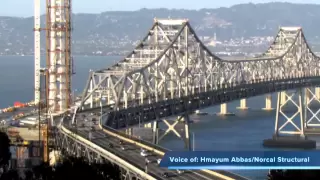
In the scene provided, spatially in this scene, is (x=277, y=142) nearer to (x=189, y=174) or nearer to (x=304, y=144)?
(x=304, y=144)

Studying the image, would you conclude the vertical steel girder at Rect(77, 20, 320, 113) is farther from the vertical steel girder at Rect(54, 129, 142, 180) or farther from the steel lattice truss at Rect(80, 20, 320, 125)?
the vertical steel girder at Rect(54, 129, 142, 180)

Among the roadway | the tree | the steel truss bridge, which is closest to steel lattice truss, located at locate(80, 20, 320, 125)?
the steel truss bridge

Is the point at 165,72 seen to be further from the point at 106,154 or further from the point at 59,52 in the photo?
the point at 106,154

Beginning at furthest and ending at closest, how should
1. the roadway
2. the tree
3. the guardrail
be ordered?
the tree
the guardrail
the roadway

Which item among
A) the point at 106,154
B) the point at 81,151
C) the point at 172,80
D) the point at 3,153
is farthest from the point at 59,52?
the point at 106,154

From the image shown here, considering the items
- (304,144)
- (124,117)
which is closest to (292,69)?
(304,144)

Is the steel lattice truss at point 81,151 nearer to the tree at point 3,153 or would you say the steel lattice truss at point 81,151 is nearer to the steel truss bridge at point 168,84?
the steel truss bridge at point 168,84

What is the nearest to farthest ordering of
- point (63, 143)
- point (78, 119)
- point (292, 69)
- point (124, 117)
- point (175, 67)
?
point (63, 143)
point (78, 119)
point (124, 117)
point (175, 67)
point (292, 69)
